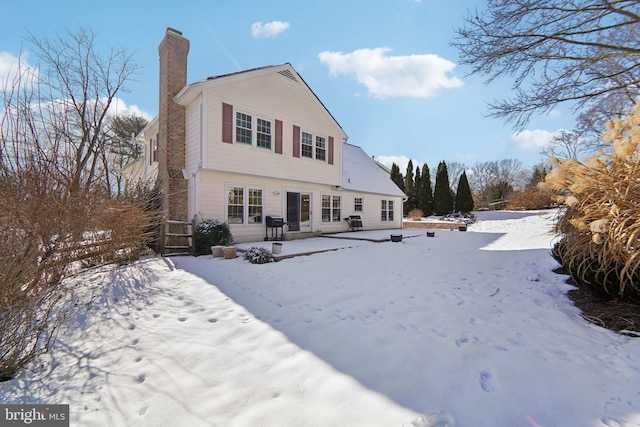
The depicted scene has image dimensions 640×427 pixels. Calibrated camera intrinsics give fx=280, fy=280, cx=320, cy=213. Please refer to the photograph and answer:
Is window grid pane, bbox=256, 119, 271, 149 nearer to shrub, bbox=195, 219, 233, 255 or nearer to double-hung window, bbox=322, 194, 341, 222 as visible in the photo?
shrub, bbox=195, 219, 233, 255

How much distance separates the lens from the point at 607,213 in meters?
3.35

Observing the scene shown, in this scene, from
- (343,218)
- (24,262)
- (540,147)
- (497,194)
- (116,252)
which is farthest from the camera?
(497,194)

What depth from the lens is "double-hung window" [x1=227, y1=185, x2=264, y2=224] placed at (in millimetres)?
10305

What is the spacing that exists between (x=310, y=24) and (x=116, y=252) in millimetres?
7885

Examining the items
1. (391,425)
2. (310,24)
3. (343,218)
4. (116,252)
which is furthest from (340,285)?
(343,218)

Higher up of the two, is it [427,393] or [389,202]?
[389,202]

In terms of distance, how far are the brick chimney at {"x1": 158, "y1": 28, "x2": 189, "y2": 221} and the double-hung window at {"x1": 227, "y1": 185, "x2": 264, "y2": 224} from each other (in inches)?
60.4

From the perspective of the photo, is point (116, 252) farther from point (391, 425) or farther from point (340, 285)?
point (391, 425)

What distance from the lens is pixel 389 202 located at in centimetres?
1789

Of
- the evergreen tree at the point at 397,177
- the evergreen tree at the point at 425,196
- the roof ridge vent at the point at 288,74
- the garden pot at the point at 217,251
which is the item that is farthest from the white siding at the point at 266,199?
the evergreen tree at the point at 397,177

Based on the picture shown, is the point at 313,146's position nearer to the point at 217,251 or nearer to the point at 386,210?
the point at 217,251

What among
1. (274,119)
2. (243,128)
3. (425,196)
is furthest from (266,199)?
(425,196)

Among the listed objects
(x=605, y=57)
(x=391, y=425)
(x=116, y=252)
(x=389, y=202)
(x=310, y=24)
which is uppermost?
(x=310, y=24)

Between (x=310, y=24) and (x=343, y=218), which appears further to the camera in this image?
(x=343, y=218)
